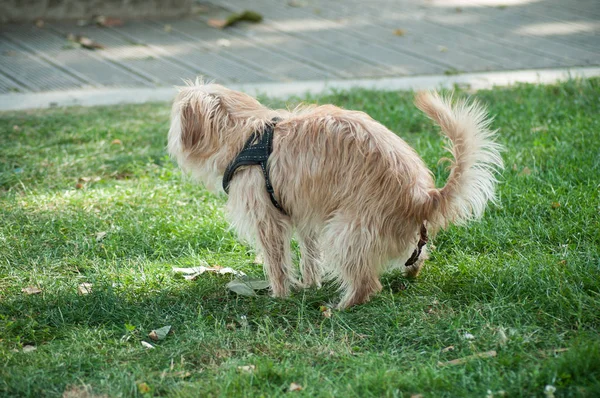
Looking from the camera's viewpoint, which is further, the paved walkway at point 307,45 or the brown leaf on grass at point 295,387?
the paved walkway at point 307,45

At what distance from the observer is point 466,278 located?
430 centimetres

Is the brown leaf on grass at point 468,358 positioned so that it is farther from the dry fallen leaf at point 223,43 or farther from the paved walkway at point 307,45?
the dry fallen leaf at point 223,43

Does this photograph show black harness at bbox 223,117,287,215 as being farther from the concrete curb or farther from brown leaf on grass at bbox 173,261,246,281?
the concrete curb

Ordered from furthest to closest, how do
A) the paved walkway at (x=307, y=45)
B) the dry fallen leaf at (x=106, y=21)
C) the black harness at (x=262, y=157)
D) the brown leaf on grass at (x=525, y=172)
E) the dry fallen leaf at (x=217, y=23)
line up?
the dry fallen leaf at (x=217, y=23) < the dry fallen leaf at (x=106, y=21) < the paved walkway at (x=307, y=45) < the brown leaf on grass at (x=525, y=172) < the black harness at (x=262, y=157)

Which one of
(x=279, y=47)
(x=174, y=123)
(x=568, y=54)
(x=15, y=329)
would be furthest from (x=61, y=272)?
(x=568, y=54)

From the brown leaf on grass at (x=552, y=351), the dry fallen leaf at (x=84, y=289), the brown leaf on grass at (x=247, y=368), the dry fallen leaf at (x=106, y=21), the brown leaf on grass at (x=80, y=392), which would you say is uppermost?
the dry fallen leaf at (x=106, y=21)

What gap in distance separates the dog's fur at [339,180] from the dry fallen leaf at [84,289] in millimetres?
981

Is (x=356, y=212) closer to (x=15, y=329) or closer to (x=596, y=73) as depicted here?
(x=15, y=329)

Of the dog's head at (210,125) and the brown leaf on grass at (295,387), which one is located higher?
the dog's head at (210,125)

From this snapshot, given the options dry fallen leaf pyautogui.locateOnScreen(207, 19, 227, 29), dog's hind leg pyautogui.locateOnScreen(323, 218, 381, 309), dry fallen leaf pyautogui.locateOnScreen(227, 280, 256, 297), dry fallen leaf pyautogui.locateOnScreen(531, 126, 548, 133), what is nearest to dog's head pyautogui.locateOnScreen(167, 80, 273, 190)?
dry fallen leaf pyautogui.locateOnScreen(227, 280, 256, 297)

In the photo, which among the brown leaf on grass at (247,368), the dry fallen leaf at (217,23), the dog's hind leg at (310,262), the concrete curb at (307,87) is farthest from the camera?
the dry fallen leaf at (217,23)

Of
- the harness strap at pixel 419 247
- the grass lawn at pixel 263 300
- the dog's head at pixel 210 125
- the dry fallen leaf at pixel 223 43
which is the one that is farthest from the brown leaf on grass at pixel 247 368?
the dry fallen leaf at pixel 223 43

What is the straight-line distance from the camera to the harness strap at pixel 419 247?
13.2 ft

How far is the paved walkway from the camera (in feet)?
28.8
